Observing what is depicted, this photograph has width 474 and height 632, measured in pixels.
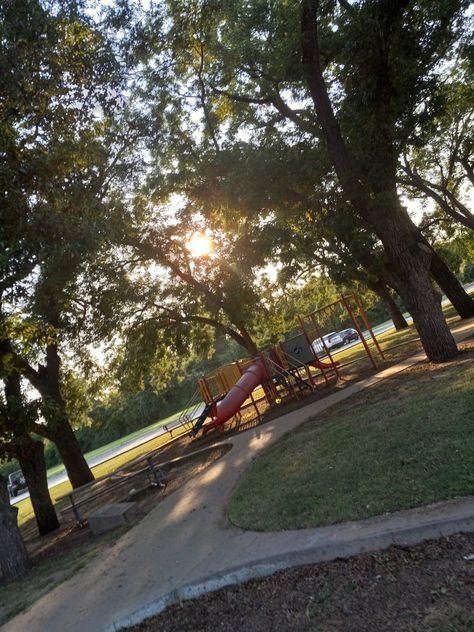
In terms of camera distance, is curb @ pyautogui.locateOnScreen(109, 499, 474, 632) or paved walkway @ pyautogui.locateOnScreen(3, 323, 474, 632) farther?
paved walkway @ pyautogui.locateOnScreen(3, 323, 474, 632)

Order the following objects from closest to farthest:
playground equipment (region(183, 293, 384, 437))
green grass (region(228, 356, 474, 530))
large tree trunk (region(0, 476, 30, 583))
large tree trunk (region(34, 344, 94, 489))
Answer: green grass (region(228, 356, 474, 530)), large tree trunk (region(0, 476, 30, 583)), playground equipment (region(183, 293, 384, 437)), large tree trunk (region(34, 344, 94, 489))

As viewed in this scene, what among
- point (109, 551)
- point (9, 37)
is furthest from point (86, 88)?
point (109, 551)

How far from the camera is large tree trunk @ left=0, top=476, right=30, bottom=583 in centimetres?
794

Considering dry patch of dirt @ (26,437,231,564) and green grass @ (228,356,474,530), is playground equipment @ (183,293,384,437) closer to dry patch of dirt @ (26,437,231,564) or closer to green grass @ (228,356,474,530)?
dry patch of dirt @ (26,437,231,564)

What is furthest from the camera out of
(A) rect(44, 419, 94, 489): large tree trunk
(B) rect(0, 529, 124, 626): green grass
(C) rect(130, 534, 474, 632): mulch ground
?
(A) rect(44, 419, 94, 489): large tree trunk

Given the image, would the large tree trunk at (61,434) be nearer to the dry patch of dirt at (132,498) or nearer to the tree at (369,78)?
the dry patch of dirt at (132,498)

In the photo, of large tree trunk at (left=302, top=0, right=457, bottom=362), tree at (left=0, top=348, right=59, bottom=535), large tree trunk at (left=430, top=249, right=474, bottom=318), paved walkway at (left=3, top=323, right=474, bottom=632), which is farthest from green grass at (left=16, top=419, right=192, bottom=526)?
large tree trunk at (left=302, top=0, right=457, bottom=362)

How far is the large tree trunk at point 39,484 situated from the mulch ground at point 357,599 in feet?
24.7

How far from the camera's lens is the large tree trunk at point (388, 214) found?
10898 mm

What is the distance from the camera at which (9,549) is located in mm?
7996

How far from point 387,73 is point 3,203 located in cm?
884

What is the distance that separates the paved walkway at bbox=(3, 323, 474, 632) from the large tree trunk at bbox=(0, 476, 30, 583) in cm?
229

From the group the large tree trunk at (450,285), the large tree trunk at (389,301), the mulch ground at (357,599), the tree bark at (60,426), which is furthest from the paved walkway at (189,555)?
the large tree trunk at (389,301)

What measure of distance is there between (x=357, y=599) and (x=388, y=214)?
9.57m
